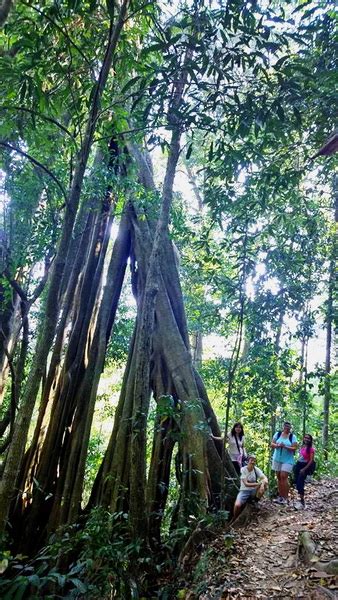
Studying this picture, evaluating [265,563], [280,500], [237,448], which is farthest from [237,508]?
[280,500]

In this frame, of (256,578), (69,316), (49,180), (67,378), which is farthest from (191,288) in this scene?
(256,578)

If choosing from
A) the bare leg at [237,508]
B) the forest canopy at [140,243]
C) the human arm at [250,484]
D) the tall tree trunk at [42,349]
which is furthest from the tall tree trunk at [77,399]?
the tall tree trunk at [42,349]

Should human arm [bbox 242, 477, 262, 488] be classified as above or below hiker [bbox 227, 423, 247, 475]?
below

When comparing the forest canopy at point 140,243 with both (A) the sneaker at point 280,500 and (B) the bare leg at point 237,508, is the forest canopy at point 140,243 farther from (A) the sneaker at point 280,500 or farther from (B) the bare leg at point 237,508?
(A) the sneaker at point 280,500

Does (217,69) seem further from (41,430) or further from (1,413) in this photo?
(1,413)

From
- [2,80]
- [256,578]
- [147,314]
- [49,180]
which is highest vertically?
[49,180]

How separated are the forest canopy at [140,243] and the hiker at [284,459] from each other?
867 mm

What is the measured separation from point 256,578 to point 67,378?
3.53 metres

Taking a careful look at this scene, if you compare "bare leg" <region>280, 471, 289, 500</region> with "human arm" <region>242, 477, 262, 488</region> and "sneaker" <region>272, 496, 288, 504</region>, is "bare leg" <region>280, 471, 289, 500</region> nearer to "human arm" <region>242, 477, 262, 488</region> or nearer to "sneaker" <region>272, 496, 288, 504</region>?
"sneaker" <region>272, 496, 288, 504</region>

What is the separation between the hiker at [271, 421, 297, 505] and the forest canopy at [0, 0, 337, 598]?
0.87 m

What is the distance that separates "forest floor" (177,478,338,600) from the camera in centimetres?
341

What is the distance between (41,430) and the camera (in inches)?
244

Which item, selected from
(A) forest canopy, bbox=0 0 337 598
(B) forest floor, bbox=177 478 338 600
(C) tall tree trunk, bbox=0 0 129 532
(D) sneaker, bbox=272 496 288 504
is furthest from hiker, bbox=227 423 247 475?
(C) tall tree trunk, bbox=0 0 129 532

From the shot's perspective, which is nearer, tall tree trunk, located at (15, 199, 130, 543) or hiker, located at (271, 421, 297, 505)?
tall tree trunk, located at (15, 199, 130, 543)
